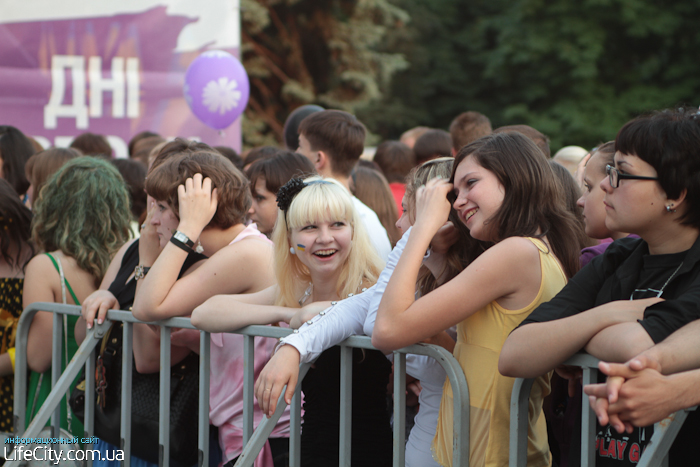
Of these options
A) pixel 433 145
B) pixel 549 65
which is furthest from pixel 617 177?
pixel 549 65

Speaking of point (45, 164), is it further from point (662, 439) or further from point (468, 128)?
point (662, 439)

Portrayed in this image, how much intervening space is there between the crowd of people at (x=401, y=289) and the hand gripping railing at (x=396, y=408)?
6 cm

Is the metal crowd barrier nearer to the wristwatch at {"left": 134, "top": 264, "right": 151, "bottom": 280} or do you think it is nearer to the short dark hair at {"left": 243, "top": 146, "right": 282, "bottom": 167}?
the wristwatch at {"left": 134, "top": 264, "right": 151, "bottom": 280}

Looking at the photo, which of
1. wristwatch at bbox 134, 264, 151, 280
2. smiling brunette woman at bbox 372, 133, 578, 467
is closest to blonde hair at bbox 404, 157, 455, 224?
smiling brunette woman at bbox 372, 133, 578, 467

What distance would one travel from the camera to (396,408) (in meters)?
2.25

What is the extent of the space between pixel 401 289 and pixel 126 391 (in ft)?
4.88

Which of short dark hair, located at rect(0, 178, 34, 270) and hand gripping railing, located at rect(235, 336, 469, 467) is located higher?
short dark hair, located at rect(0, 178, 34, 270)

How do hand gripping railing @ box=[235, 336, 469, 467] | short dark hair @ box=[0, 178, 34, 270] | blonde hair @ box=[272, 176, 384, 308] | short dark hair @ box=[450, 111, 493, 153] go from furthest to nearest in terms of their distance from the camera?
1. short dark hair @ box=[450, 111, 493, 153]
2. short dark hair @ box=[0, 178, 34, 270]
3. blonde hair @ box=[272, 176, 384, 308]
4. hand gripping railing @ box=[235, 336, 469, 467]

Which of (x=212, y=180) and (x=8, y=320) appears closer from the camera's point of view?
(x=212, y=180)

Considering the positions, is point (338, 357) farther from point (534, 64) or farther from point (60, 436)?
point (534, 64)

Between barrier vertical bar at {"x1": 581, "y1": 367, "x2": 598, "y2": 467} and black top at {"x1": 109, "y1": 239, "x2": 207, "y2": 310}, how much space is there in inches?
73.7

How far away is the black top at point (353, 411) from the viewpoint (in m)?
2.54

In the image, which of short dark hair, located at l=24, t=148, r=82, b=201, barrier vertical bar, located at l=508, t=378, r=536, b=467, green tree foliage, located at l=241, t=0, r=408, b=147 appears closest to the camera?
barrier vertical bar, located at l=508, t=378, r=536, b=467

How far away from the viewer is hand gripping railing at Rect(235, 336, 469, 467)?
82.7 inches
